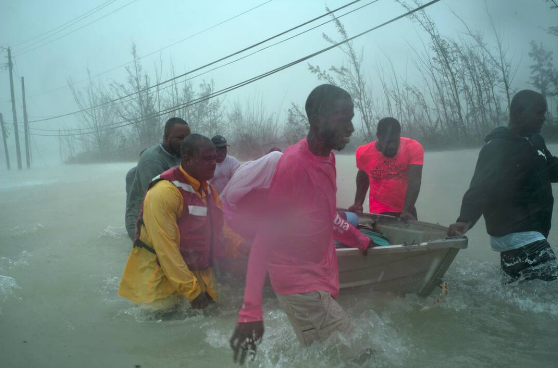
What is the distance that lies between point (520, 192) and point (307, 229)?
220 centimetres

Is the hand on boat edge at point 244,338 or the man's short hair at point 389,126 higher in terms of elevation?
the man's short hair at point 389,126

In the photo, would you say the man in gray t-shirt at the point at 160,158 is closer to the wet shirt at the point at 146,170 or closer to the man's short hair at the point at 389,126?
the wet shirt at the point at 146,170

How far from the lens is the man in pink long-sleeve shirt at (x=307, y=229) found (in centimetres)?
211

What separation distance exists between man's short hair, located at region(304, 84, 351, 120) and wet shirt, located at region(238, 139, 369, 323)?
0.60 ft

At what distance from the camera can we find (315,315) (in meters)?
2.23

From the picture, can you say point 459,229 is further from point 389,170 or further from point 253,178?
point 253,178

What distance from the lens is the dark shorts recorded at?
332 cm

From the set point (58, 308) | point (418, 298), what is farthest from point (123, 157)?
point (418, 298)

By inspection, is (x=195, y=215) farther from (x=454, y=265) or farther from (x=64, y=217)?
(x=64, y=217)

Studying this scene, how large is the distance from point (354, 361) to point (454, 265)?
375 centimetres

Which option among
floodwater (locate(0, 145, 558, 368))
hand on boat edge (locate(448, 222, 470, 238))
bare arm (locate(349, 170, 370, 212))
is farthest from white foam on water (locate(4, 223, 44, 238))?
hand on boat edge (locate(448, 222, 470, 238))

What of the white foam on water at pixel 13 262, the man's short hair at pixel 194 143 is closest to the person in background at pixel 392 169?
the man's short hair at pixel 194 143

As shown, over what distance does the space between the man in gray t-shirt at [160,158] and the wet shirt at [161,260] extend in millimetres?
864

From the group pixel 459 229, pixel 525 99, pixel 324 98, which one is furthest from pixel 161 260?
pixel 525 99
